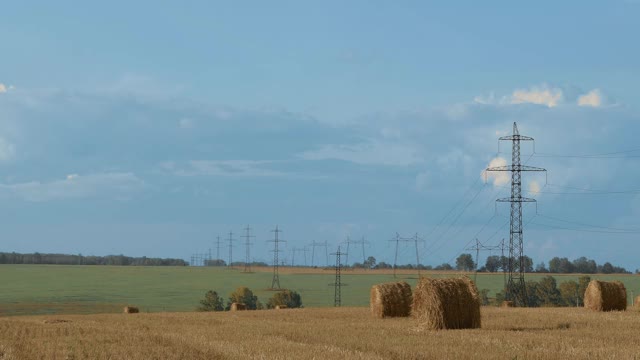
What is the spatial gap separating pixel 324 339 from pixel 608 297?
2088 cm

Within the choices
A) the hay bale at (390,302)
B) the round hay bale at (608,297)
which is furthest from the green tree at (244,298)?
the hay bale at (390,302)

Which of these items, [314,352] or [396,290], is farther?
[396,290]

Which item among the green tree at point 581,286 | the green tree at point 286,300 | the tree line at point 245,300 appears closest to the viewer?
the tree line at point 245,300

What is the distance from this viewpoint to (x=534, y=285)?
124 m

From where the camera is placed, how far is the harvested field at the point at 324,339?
22.3 metres

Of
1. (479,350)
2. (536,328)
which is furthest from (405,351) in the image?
(536,328)

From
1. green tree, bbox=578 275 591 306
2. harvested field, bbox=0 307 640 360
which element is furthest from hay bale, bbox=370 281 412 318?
green tree, bbox=578 275 591 306

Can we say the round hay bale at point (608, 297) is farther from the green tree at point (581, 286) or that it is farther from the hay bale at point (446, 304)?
the green tree at point (581, 286)

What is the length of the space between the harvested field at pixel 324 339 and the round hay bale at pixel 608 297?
3.78 m

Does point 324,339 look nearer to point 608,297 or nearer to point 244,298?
point 608,297

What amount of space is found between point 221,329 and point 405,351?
11.1 metres

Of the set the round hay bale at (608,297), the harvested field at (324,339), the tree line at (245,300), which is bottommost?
the tree line at (245,300)

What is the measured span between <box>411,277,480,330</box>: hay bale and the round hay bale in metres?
13.2

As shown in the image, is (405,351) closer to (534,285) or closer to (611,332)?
(611,332)
